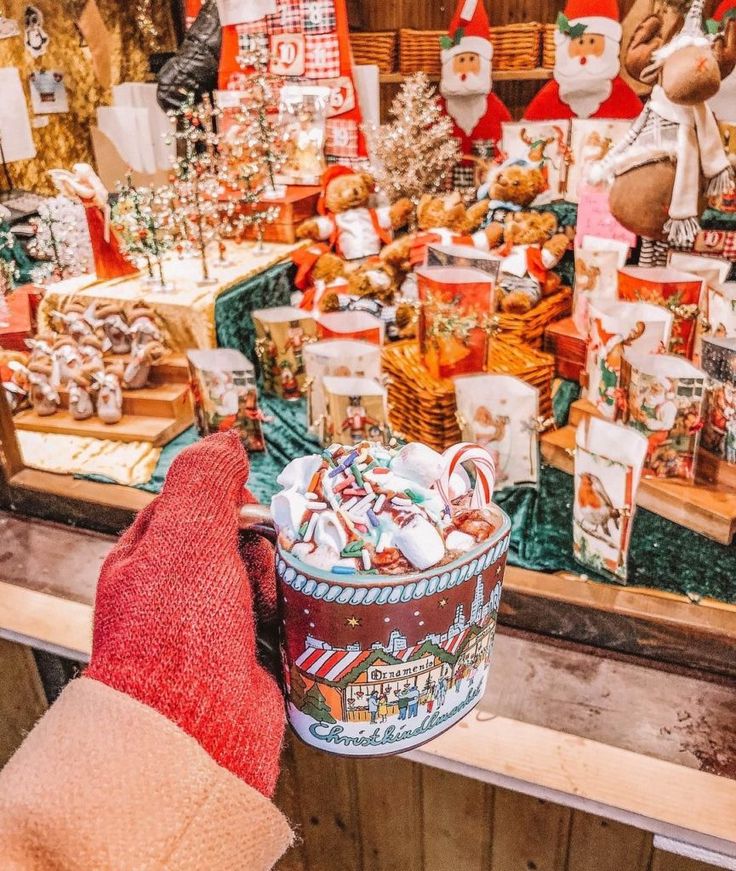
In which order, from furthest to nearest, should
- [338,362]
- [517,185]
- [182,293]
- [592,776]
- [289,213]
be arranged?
[289,213]
[517,185]
[182,293]
[338,362]
[592,776]

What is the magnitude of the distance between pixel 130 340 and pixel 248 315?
31 centimetres

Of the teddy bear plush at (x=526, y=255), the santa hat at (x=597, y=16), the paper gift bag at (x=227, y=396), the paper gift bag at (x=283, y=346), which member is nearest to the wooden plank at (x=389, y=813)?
the paper gift bag at (x=227, y=396)

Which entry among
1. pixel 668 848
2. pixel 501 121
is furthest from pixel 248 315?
pixel 668 848

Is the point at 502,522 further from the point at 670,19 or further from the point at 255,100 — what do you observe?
the point at 255,100

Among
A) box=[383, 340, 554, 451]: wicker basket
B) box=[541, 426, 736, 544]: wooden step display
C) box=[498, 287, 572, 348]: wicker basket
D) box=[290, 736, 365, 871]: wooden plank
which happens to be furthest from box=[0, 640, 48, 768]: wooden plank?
box=[498, 287, 572, 348]: wicker basket

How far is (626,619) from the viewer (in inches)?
38.4

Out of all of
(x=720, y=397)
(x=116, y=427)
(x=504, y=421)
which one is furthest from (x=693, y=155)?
(x=116, y=427)

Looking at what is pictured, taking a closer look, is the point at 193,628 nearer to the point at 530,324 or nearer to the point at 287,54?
the point at 530,324

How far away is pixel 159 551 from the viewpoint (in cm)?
61

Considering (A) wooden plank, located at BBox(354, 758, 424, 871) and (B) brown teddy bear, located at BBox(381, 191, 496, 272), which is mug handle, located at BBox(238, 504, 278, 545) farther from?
(B) brown teddy bear, located at BBox(381, 191, 496, 272)

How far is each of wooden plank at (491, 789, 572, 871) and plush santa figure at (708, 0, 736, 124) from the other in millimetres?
1470

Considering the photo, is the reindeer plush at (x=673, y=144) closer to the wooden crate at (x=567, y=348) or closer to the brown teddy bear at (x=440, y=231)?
the wooden crate at (x=567, y=348)

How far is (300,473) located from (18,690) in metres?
0.81

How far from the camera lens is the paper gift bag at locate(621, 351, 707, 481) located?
1.24 meters
